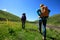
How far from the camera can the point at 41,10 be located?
13.6 metres

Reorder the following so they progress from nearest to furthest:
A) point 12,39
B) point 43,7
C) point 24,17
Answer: point 12,39 < point 43,7 < point 24,17

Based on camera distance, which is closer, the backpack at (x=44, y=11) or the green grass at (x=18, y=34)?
the green grass at (x=18, y=34)

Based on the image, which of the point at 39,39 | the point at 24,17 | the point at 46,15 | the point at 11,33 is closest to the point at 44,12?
the point at 46,15

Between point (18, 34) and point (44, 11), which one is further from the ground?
point (44, 11)

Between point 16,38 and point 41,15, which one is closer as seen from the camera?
point 16,38

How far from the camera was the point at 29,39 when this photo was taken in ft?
41.9

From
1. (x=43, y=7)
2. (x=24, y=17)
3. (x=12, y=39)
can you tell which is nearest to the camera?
(x=12, y=39)

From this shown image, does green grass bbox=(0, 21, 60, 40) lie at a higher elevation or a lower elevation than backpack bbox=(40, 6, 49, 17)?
lower

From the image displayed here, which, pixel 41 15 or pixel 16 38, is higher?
pixel 41 15

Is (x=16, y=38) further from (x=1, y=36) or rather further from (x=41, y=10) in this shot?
(x=41, y=10)

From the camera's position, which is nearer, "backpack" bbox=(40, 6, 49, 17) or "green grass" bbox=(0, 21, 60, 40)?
"green grass" bbox=(0, 21, 60, 40)

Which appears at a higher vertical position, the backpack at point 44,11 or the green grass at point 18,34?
the backpack at point 44,11

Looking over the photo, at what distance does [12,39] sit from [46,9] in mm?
3166

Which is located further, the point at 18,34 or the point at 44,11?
the point at 18,34
